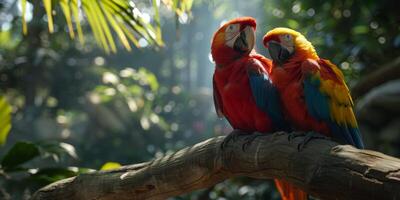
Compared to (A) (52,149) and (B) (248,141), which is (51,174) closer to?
(A) (52,149)

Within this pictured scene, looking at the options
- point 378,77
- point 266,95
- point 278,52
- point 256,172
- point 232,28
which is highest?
point 232,28

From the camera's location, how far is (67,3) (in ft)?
5.45

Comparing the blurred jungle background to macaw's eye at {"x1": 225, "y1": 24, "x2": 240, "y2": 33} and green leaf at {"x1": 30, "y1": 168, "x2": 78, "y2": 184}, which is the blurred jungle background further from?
macaw's eye at {"x1": 225, "y1": 24, "x2": 240, "y2": 33}

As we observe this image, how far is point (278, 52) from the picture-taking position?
165 centimetres

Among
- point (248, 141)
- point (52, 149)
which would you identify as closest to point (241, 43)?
point (248, 141)

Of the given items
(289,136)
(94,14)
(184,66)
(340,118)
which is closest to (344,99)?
(340,118)

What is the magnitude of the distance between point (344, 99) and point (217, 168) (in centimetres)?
48

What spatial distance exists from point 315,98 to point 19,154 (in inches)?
41.2

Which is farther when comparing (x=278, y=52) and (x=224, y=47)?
(x=224, y=47)

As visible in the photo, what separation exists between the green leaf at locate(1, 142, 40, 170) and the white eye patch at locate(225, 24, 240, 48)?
2.53 feet

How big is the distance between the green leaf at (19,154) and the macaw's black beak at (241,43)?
2.58 ft

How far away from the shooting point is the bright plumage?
61.0 inches

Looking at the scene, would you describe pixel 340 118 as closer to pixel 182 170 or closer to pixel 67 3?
pixel 182 170

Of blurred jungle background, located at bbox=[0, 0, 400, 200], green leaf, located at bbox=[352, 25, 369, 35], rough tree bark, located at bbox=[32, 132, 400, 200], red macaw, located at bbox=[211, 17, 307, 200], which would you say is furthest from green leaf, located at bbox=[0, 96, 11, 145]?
green leaf, located at bbox=[352, 25, 369, 35]
